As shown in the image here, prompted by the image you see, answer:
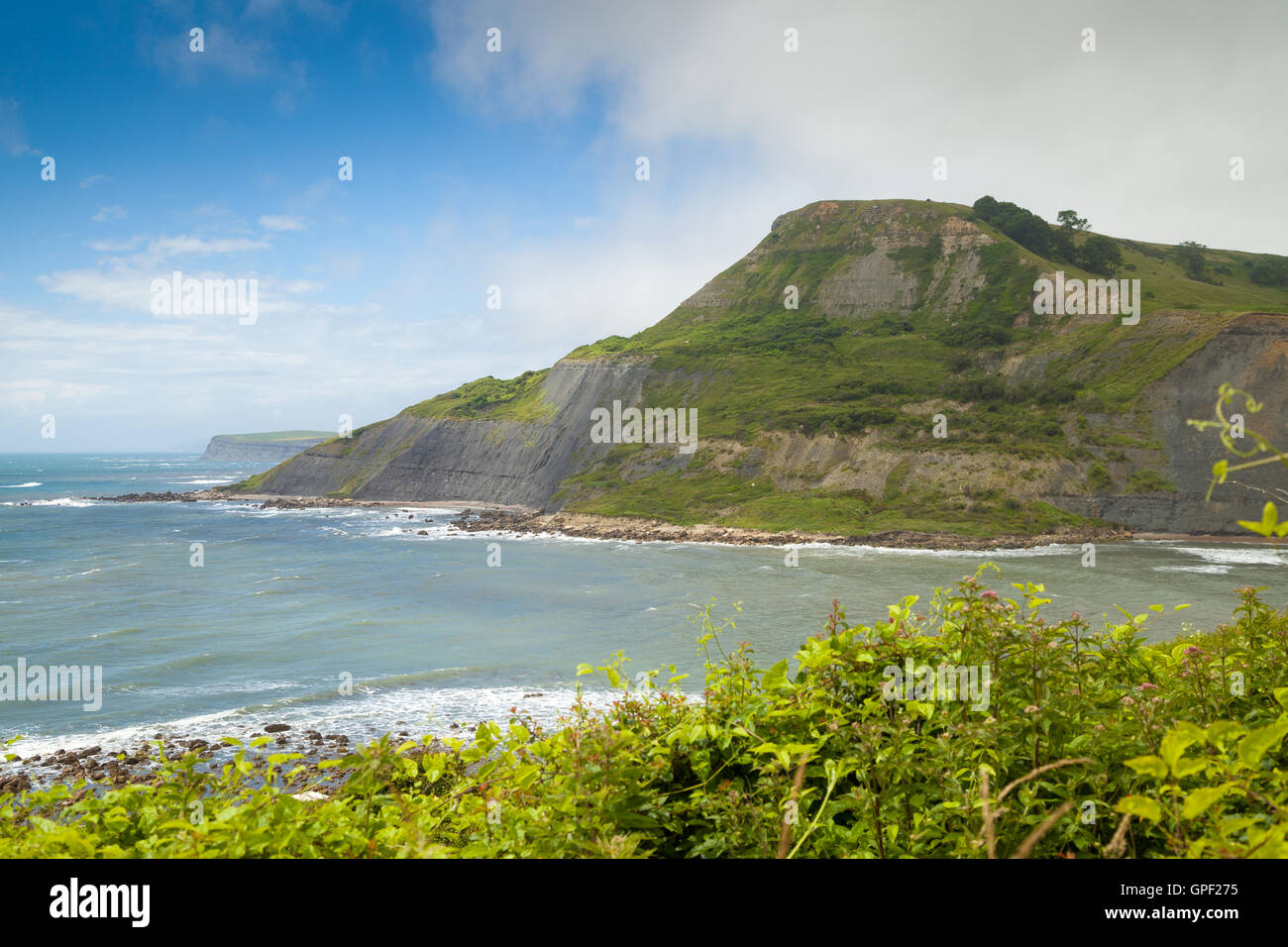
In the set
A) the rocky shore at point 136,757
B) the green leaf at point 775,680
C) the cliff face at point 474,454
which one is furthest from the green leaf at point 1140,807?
the cliff face at point 474,454

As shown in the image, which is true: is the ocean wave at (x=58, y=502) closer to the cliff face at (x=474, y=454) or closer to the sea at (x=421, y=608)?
the cliff face at (x=474, y=454)

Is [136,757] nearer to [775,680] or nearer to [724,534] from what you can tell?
[775,680]

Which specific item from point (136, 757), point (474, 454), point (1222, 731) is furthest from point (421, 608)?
point (474, 454)

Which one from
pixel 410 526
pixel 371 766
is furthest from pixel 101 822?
pixel 410 526

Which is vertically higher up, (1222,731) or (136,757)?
(1222,731)
